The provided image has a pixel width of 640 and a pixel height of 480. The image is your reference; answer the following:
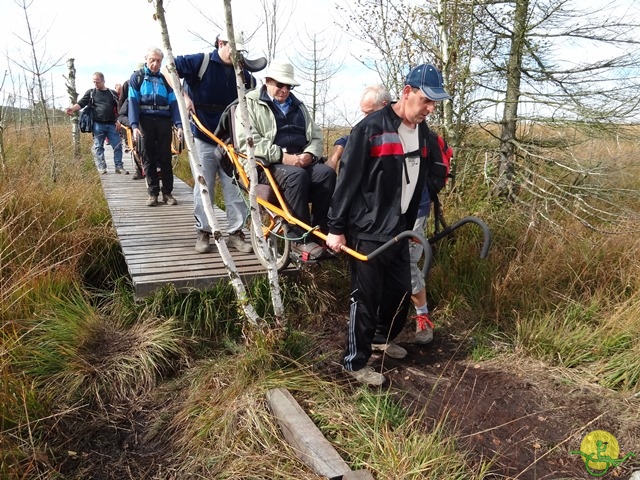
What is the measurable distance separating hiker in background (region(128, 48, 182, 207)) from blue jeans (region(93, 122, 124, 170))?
140 inches

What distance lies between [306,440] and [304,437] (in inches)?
0.9

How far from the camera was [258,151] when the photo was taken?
3.72 metres

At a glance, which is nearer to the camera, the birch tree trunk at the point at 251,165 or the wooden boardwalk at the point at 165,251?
the birch tree trunk at the point at 251,165

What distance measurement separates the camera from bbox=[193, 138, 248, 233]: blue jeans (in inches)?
178

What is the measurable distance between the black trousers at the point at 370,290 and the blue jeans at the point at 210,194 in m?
1.89

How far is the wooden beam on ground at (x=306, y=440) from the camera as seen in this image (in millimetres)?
2198

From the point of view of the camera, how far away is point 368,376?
316 cm

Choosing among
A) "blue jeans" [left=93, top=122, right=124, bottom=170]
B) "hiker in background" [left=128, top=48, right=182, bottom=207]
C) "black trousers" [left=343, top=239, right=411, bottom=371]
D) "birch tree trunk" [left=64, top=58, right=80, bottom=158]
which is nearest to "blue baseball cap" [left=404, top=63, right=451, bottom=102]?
"black trousers" [left=343, top=239, right=411, bottom=371]

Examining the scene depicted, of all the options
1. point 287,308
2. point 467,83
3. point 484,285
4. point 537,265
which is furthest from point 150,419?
point 467,83

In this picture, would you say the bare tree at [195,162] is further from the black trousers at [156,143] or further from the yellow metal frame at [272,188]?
the black trousers at [156,143]

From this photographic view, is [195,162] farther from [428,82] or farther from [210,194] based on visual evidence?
[210,194]

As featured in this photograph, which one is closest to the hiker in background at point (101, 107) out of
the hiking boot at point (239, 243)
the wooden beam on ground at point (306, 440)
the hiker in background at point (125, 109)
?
the hiker in background at point (125, 109)

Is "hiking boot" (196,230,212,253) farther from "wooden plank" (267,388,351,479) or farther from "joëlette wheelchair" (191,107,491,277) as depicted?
"wooden plank" (267,388,351,479)

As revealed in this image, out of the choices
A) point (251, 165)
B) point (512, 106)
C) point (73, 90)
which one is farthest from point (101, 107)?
point (251, 165)
